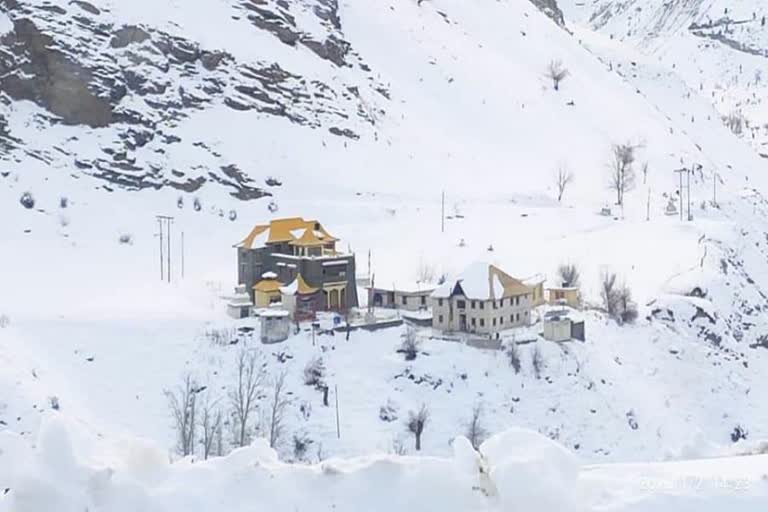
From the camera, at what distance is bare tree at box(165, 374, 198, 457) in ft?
67.8

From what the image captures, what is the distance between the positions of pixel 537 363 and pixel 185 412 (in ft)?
25.6

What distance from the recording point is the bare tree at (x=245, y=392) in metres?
21.6

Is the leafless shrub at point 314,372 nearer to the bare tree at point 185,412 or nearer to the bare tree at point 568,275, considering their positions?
the bare tree at point 185,412

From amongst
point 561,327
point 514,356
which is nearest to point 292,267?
point 514,356

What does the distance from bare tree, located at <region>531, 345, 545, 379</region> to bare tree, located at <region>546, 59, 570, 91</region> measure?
104ft

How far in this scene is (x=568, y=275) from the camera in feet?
100

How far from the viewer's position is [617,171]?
1768 inches

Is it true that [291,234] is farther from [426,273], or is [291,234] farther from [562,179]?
[562,179]

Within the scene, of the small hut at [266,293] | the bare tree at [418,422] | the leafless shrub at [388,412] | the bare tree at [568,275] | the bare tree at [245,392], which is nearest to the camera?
the bare tree at [245,392]

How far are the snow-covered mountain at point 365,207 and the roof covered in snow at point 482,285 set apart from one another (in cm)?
167

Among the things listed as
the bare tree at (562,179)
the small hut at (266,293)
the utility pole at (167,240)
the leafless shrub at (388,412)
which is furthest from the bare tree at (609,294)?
the bare tree at (562,179)

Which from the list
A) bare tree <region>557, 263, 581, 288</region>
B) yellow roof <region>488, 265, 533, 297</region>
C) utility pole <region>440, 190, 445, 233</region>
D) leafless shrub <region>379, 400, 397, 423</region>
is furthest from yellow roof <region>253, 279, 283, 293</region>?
utility pole <region>440, 190, 445, 233</region>

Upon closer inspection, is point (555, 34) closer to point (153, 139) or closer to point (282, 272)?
point (153, 139)

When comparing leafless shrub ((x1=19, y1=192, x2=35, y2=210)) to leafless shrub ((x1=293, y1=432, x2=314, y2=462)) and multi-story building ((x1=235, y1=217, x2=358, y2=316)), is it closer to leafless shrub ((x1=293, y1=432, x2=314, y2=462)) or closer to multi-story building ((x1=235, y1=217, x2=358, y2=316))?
multi-story building ((x1=235, y1=217, x2=358, y2=316))
